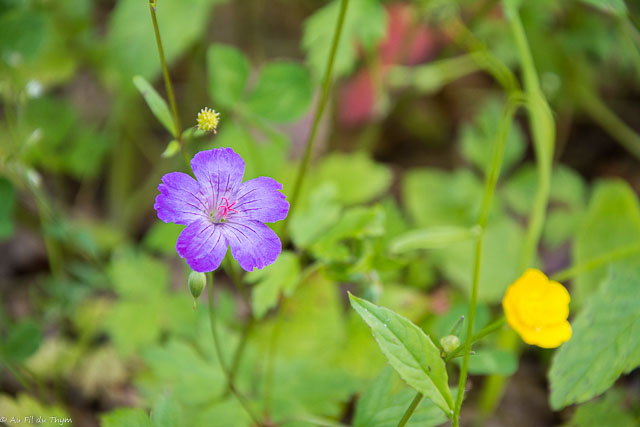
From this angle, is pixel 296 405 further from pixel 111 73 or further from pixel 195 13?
pixel 111 73

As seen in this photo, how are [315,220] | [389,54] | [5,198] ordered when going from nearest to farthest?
[315,220], [5,198], [389,54]

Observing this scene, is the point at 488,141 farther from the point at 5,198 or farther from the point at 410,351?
the point at 5,198

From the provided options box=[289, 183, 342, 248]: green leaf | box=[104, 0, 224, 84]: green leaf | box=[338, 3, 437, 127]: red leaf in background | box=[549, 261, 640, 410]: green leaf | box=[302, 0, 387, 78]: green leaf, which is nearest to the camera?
box=[549, 261, 640, 410]: green leaf

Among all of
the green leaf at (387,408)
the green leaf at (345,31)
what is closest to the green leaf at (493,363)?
the green leaf at (387,408)

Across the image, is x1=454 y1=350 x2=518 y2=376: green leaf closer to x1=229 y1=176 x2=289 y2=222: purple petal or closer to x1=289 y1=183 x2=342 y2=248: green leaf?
x1=289 y1=183 x2=342 y2=248: green leaf

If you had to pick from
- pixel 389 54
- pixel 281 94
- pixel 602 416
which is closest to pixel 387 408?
pixel 602 416

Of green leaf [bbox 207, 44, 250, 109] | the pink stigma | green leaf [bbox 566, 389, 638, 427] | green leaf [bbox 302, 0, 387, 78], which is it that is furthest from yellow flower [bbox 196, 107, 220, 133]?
green leaf [bbox 566, 389, 638, 427]

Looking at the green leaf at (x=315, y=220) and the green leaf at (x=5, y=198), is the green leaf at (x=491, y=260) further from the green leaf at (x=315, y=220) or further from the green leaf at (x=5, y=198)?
the green leaf at (x=5, y=198)
